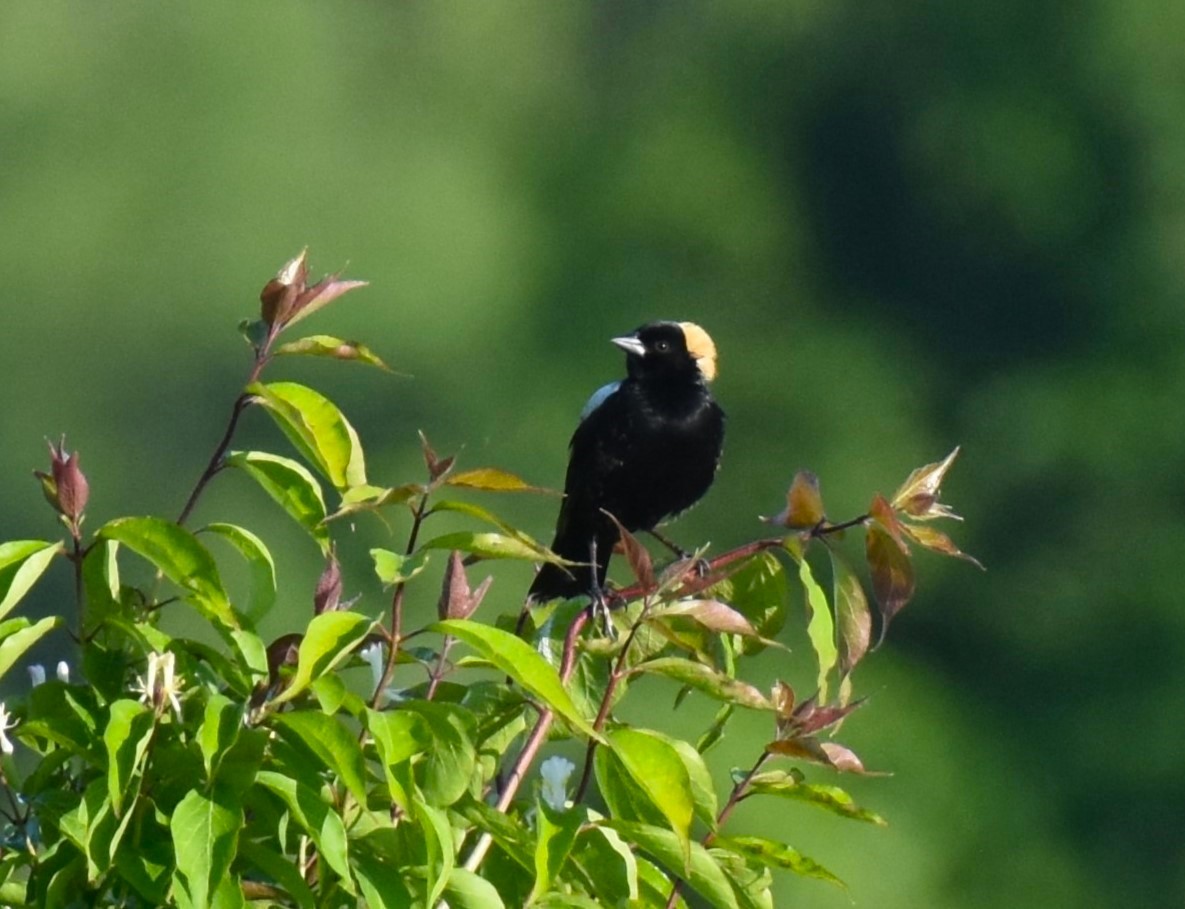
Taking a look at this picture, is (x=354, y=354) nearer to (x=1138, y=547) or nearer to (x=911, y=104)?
(x=1138, y=547)

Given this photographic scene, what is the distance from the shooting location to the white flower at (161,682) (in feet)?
3.32

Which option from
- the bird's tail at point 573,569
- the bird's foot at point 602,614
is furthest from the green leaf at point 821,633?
the bird's tail at point 573,569

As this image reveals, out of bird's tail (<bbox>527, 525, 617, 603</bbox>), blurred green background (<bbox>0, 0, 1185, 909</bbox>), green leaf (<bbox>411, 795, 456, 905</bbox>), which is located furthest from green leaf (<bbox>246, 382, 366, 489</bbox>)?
blurred green background (<bbox>0, 0, 1185, 909</bbox>)

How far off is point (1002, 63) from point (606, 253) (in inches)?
106

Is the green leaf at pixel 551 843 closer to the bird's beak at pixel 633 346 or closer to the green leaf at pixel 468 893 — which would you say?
the green leaf at pixel 468 893

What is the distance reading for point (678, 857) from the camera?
1080mm

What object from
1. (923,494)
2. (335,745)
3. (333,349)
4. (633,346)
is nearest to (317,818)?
(335,745)

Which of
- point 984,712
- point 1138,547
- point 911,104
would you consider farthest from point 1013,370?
point 911,104

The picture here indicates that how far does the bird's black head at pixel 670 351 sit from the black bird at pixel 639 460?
0.08 feet

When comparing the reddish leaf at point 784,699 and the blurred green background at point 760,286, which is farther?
the blurred green background at point 760,286

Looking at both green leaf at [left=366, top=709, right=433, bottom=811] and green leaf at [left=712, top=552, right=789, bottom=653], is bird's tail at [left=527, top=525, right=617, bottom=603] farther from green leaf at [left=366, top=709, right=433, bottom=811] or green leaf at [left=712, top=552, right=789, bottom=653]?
green leaf at [left=366, top=709, right=433, bottom=811]

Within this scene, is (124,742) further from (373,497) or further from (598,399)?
(598,399)

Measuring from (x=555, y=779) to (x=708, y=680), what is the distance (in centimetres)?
12

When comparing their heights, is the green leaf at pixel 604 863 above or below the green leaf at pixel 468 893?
below
